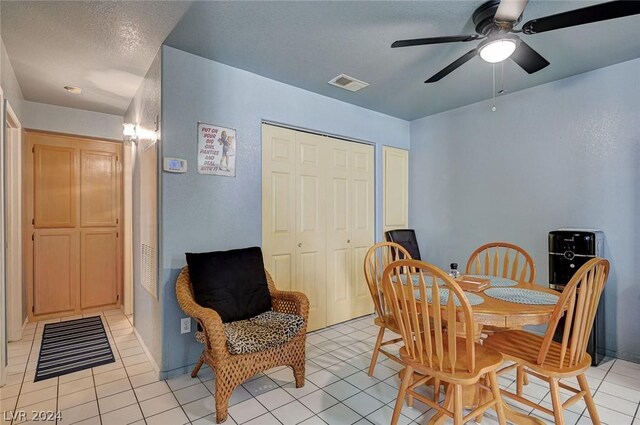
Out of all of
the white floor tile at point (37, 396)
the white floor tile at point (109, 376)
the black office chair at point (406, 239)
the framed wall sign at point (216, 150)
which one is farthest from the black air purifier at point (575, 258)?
the white floor tile at point (37, 396)

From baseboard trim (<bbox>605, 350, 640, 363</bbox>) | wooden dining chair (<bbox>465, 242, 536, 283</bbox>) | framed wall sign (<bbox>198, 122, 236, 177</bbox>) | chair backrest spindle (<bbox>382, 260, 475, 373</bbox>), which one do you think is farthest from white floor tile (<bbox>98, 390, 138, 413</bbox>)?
baseboard trim (<bbox>605, 350, 640, 363</bbox>)

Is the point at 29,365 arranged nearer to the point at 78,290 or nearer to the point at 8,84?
the point at 78,290

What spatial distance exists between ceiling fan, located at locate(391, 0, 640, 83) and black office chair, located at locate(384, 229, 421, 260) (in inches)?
76.4

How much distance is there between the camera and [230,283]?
2.29m

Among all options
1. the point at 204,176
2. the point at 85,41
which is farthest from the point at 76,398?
the point at 85,41

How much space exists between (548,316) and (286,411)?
153 cm

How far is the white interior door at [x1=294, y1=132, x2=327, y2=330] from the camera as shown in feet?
10.5

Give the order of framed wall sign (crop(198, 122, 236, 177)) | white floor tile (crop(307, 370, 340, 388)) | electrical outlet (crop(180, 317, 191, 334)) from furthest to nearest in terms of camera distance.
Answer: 1. framed wall sign (crop(198, 122, 236, 177))
2. electrical outlet (crop(180, 317, 191, 334))
3. white floor tile (crop(307, 370, 340, 388))

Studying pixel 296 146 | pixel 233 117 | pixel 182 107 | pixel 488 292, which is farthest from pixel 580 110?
pixel 182 107

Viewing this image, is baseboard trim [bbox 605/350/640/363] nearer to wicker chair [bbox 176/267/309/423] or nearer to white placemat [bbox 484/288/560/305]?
white placemat [bbox 484/288/560/305]

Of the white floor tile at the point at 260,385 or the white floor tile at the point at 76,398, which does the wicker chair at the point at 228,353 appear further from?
the white floor tile at the point at 76,398

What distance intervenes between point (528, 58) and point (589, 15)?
46 cm

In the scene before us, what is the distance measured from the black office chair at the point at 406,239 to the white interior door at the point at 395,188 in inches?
7.5

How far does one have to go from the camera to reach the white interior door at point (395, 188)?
13.1ft
